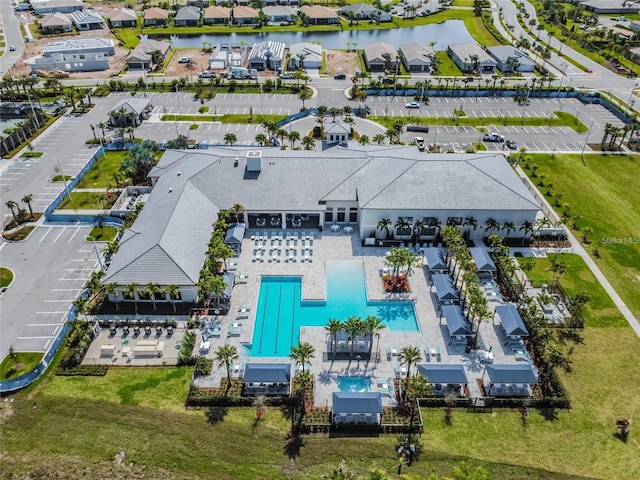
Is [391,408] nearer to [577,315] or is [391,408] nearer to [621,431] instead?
[621,431]

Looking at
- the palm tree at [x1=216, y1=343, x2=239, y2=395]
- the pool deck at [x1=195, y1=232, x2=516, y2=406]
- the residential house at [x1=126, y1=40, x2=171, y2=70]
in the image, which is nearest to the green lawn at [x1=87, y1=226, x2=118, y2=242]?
the pool deck at [x1=195, y1=232, x2=516, y2=406]

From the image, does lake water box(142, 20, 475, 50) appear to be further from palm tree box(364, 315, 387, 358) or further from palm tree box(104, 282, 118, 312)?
palm tree box(364, 315, 387, 358)

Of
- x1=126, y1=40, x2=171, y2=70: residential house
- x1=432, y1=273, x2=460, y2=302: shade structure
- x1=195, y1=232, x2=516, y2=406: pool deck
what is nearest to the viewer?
x1=195, y1=232, x2=516, y2=406: pool deck

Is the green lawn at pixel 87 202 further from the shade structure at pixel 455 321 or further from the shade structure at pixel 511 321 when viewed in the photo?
the shade structure at pixel 511 321

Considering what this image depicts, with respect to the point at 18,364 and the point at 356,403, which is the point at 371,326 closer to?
the point at 356,403

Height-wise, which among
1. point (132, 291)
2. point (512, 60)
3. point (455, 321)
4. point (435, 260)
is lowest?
point (455, 321)

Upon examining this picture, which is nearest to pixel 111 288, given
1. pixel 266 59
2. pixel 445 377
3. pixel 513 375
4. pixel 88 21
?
pixel 445 377

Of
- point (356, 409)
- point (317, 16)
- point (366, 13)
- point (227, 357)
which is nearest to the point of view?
point (356, 409)

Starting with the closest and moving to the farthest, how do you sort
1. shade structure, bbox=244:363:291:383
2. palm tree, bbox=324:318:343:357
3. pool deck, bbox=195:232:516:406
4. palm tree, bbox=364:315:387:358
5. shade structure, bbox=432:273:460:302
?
1. shade structure, bbox=244:363:291:383
2. pool deck, bbox=195:232:516:406
3. palm tree, bbox=364:315:387:358
4. palm tree, bbox=324:318:343:357
5. shade structure, bbox=432:273:460:302
